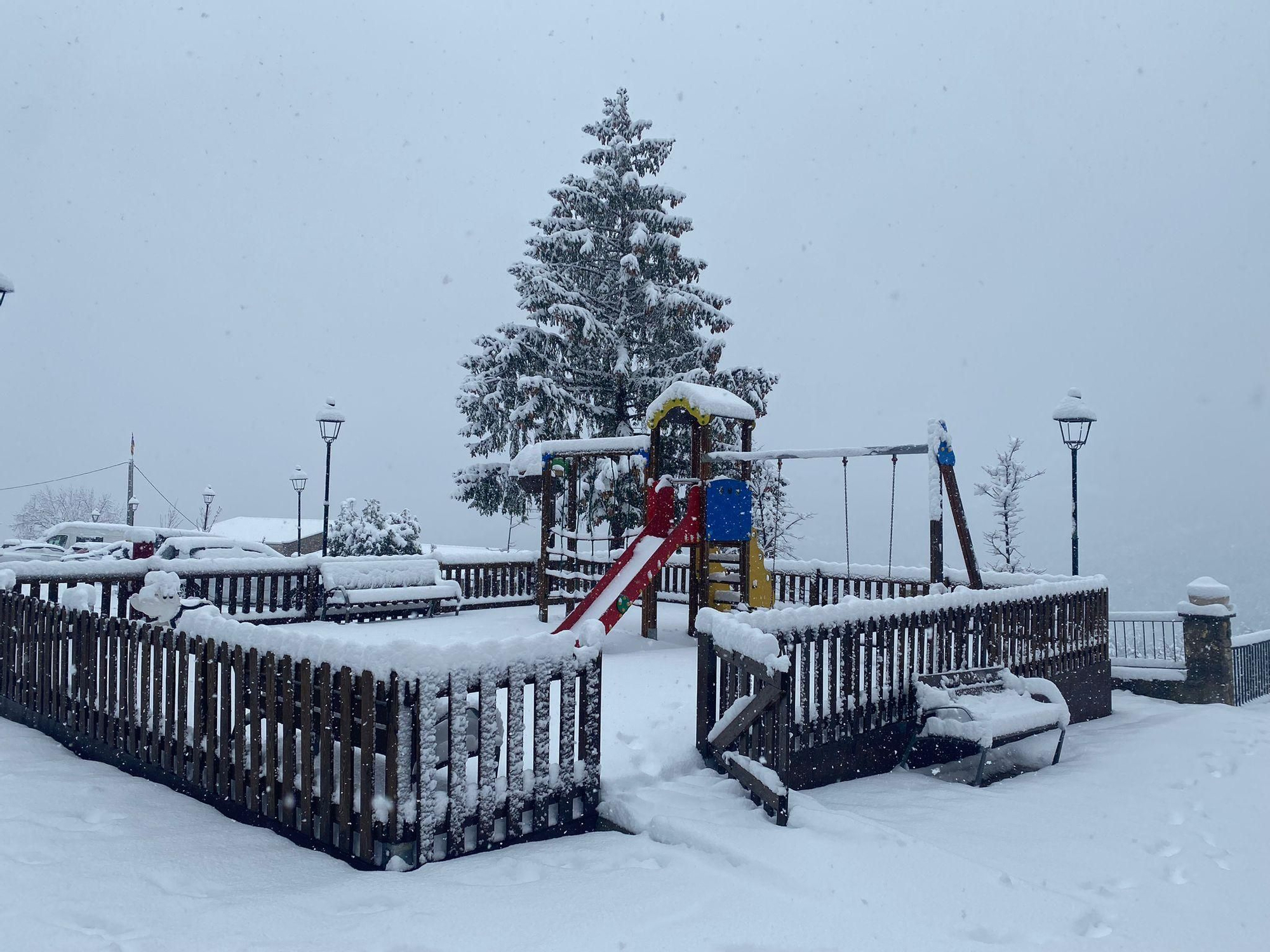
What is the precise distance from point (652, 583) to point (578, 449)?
91.3 inches

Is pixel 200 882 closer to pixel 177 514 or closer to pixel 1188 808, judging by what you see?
pixel 1188 808

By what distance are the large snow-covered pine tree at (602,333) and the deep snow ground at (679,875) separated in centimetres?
1360

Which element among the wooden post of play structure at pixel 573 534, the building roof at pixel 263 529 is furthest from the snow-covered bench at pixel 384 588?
the building roof at pixel 263 529

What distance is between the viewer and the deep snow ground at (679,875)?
347 centimetres

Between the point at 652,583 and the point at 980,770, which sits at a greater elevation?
the point at 652,583

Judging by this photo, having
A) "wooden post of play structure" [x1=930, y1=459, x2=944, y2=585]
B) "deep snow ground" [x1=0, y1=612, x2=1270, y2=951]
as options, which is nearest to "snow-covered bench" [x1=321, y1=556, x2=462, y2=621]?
"deep snow ground" [x1=0, y1=612, x2=1270, y2=951]

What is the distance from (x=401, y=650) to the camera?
4.00 metres

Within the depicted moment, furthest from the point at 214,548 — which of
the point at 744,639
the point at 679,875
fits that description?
the point at 679,875

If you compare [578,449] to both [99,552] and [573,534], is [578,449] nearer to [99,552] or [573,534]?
[573,534]

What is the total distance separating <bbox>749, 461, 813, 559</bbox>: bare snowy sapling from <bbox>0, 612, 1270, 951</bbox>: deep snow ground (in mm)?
14830

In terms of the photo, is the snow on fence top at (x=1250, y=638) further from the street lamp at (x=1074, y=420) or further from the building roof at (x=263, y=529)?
the building roof at (x=263, y=529)

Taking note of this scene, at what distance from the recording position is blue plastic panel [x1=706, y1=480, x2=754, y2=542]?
9.79 metres

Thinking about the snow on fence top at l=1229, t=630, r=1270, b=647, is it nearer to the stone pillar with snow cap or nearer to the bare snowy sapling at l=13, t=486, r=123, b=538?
the stone pillar with snow cap

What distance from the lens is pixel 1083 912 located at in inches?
157
